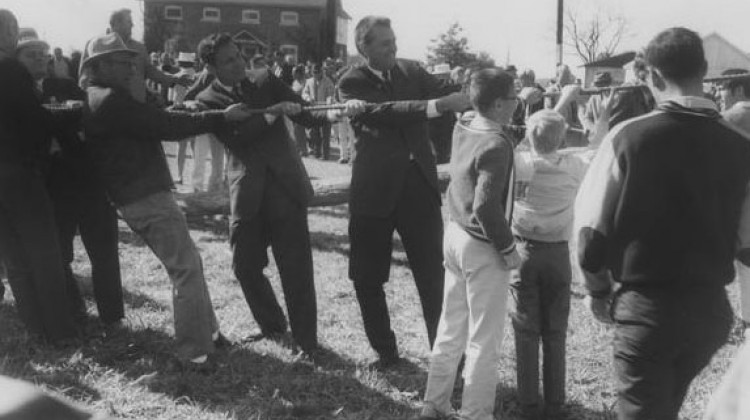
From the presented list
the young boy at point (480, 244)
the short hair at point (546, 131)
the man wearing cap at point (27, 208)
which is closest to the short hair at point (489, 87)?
the young boy at point (480, 244)

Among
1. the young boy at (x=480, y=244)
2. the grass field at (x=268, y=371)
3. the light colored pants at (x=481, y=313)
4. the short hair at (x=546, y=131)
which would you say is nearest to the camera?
the young boy at (x=480, y=244)

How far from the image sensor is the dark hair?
5.33 metres

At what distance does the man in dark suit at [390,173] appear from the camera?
191 inches

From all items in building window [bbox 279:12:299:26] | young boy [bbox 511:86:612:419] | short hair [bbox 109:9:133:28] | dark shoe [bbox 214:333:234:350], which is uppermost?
building window [bbox 279:12:299:26]

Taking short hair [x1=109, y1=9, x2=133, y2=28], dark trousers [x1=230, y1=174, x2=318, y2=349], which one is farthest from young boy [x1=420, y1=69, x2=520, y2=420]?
short hair [x1=109, y1=9, x2=133, y2=28]

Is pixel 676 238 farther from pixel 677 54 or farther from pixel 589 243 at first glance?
pixel 677 54

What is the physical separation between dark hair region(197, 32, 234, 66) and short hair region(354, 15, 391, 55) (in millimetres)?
972

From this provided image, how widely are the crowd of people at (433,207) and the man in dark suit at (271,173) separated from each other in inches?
0.6

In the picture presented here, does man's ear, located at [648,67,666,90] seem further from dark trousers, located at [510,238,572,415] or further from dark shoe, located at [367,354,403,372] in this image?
dark shoe, located at [367,354,403,372]

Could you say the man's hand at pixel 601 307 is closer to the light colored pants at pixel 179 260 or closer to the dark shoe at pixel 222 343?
the light colored pants at pixel 179 260

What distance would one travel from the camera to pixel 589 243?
3.00m

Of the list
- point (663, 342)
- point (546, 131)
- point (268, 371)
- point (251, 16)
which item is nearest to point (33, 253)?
point (268, 371)

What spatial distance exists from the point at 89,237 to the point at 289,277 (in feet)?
5.41

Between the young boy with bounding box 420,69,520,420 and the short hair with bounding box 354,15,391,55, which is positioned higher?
the short hair with bounding box 354,15,391,55
